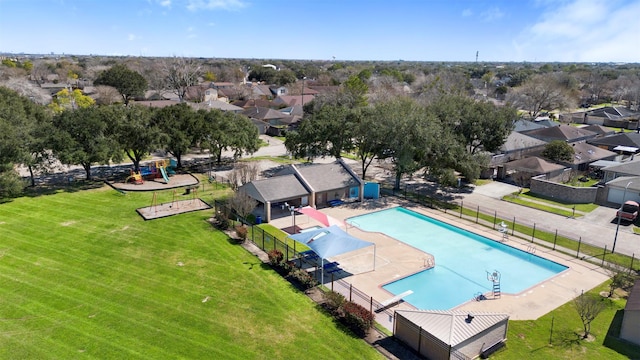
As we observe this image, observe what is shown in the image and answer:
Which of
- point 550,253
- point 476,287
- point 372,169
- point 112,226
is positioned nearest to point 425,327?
point 476,287

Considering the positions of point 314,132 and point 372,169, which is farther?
point 372,169

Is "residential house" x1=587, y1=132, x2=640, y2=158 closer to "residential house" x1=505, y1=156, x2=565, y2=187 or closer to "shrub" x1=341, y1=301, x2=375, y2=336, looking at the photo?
"residential house" x1=505, y1=156, x2=565, y2=187

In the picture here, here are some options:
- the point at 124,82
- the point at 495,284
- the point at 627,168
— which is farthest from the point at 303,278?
the point at 124,82

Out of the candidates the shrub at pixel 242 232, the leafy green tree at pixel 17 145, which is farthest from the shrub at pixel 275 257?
the leafy green tree at pixel 17 145

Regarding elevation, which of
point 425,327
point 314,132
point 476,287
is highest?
point 314,132

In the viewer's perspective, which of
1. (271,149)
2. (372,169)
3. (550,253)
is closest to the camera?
(550,253)

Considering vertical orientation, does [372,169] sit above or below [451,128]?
below

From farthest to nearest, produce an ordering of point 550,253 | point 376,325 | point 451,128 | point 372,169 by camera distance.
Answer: point 372,169 < point 451,128 < point 550,253 < point 376,325

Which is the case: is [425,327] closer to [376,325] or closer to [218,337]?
[376,325]
